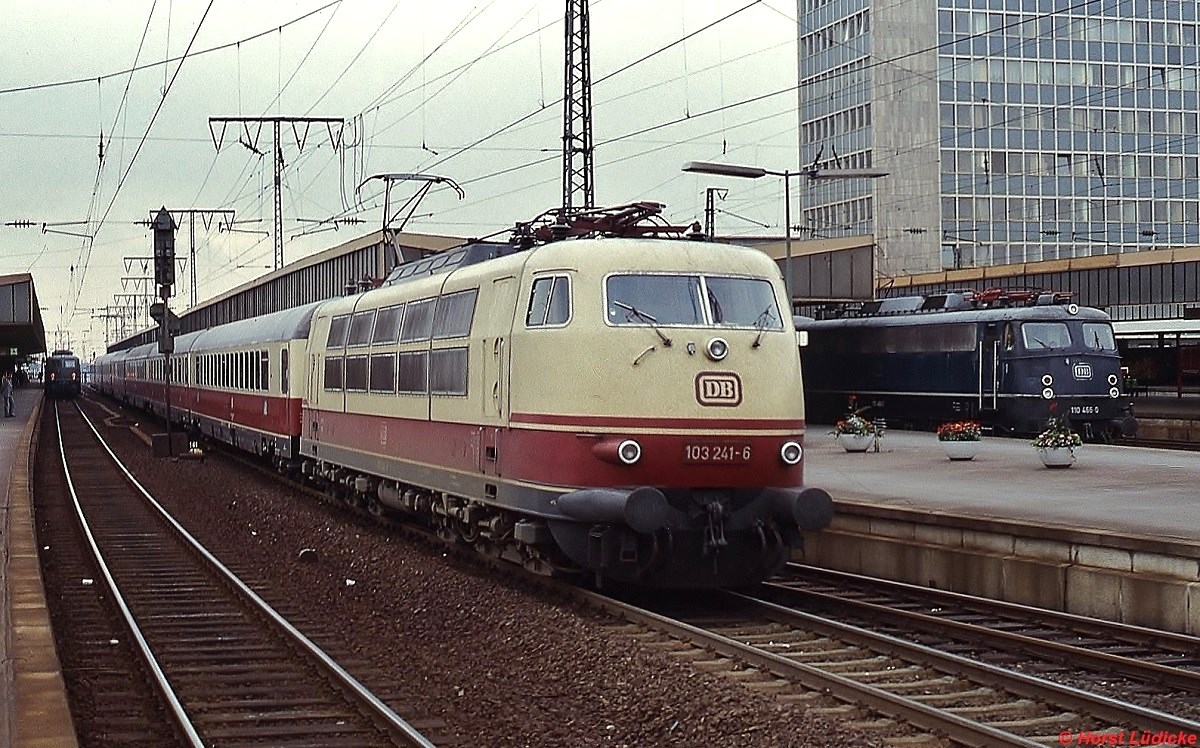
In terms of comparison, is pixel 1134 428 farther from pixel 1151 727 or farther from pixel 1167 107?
pixel 1167 107

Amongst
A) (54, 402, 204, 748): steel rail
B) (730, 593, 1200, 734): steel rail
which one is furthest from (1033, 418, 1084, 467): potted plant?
(54, 402, 204, 748): steel rail

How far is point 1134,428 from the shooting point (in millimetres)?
28703

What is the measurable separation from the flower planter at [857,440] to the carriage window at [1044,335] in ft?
18.4

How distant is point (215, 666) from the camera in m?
11.4

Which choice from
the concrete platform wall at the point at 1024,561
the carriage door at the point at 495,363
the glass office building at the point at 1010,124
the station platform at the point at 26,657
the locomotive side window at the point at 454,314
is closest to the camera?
the station platform at the point at 26,657

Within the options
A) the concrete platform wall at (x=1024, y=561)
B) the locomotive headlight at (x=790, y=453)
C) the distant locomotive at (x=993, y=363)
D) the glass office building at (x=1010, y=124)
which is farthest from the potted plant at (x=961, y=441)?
the glass office building at (x=1010, y=124)

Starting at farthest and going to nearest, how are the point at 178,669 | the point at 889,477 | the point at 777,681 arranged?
the point at 889,477 < the point at 178,669 < the point at 777,681

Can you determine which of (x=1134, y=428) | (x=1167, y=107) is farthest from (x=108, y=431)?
(x=1167, y=107)

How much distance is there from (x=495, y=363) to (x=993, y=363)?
1941 centimetres

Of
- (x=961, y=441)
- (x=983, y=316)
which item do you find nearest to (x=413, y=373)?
(x=961, y=441)

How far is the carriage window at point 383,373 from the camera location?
17.8 meters

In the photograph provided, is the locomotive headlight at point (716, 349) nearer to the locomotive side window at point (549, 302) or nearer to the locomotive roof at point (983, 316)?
the locomotive side window at point (549, 302)

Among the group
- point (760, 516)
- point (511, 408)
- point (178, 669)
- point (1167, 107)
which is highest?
point (1167, 107)

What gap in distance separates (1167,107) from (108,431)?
7969cm
